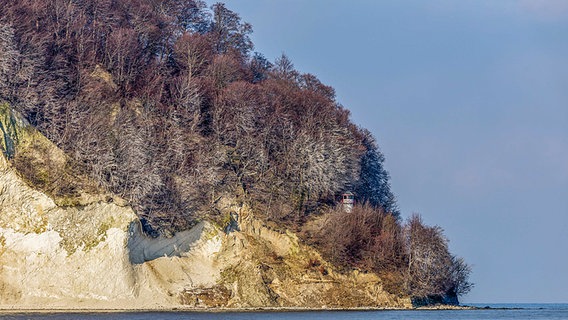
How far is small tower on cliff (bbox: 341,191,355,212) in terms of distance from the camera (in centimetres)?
7661

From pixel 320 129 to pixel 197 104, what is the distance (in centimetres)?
1222

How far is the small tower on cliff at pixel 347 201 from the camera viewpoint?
251 feet

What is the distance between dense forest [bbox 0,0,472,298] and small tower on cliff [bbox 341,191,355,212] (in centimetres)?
96

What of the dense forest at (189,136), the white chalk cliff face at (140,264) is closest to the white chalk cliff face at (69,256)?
the white chalk cliff face at (140,264)

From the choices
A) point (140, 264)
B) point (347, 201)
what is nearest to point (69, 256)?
point (140, 264)

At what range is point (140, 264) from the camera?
6131cm

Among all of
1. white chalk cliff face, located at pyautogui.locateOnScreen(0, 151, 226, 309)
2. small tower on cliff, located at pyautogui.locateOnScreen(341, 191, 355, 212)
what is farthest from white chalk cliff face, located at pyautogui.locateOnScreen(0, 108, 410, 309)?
small tower on cliff, located at pyautogui.locateOnScreen(341, 191, 355, 212)

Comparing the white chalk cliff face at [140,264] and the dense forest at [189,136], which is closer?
the white chalk cliff face at [140,264]

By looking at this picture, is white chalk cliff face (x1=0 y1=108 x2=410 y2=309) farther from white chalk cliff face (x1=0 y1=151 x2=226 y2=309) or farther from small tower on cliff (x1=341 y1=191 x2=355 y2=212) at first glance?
small tower on cliff (x1=341 y1=191 x2=355 y2=212)

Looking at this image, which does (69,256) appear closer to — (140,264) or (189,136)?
(140,264)

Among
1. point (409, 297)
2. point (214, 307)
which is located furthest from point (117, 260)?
point (409, 297)

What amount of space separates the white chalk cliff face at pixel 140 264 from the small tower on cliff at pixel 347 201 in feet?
27.7

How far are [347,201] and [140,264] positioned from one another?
22669 millimetres

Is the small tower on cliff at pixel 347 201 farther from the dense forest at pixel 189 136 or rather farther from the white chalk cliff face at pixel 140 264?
the white chalk cliff face at pixel 140 264
